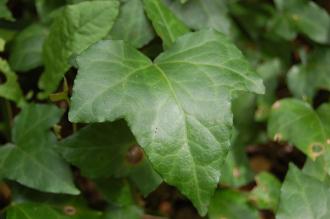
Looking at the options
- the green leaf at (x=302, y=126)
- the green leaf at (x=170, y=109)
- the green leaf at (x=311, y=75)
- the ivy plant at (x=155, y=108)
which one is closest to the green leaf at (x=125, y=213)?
the ivy plant at (x=155, y=108)

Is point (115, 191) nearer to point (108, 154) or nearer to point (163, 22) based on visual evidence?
point (108, 154)

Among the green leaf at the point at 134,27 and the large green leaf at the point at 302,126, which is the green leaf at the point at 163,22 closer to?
the green leaf at the point at 134,27

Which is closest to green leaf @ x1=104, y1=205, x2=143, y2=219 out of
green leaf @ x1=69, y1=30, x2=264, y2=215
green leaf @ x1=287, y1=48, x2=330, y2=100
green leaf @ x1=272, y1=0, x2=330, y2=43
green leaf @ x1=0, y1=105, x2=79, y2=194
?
green leaf @ x1=0, y1=105, x2=79, y2=194

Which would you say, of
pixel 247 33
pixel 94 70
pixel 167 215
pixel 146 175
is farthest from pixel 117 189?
pixel 247 33

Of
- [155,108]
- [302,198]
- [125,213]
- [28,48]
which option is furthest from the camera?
[28,48]

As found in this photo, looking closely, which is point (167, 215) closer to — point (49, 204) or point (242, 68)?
point (49, 204)

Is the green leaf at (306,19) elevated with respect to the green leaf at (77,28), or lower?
lower

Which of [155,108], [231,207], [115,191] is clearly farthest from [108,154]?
[231,207]
